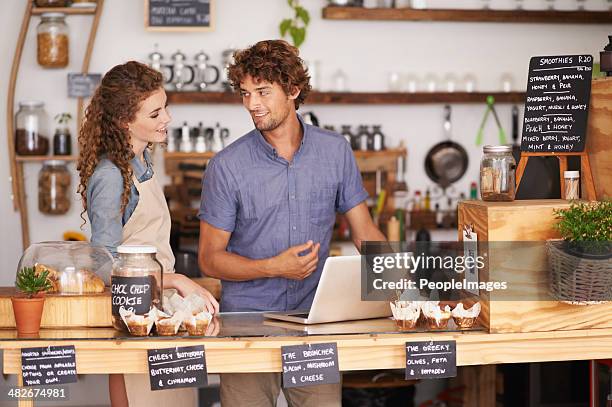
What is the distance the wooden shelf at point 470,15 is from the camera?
5602 millimetres

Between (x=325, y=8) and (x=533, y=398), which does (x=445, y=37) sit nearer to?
(x=325, y=8)

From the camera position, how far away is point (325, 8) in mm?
5617

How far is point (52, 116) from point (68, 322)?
318 cm

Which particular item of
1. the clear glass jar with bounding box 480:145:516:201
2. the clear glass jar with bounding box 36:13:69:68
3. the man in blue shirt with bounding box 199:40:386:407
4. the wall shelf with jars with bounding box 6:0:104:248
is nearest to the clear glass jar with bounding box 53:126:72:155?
the wall shelf with jars with bounding box 6:0:104:248

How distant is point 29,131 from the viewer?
548cm

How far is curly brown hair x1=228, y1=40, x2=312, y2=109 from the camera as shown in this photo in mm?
3172

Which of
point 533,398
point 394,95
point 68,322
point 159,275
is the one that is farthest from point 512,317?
point 394,95

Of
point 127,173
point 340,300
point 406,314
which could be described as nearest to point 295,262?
point 340,300

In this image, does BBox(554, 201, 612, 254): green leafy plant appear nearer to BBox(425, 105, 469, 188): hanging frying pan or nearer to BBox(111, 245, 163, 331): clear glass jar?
BBox(111, 245, 163, 331): clear glass jar

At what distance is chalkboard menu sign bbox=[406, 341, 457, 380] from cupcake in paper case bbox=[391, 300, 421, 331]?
0.30 feet

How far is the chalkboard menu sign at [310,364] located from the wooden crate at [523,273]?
43cm

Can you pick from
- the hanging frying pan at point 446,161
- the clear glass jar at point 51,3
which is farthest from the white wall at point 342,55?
the clear glass jar at point 51,3

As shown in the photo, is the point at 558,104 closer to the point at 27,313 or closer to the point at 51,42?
the point at 27,313

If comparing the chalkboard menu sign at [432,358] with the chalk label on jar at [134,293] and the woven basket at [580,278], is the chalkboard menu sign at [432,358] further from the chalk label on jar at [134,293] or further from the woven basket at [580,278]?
the chalk label on jar at [134,293]
